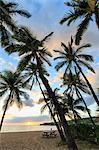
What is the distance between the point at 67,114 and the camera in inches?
2333

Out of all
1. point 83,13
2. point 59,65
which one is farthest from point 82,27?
point 59,65

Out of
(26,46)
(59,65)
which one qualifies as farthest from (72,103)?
(26,46)

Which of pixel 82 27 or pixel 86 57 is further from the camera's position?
pixel 86 57

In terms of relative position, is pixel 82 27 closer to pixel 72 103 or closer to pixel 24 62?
pixel 24 62

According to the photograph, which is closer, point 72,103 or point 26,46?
point 26,46

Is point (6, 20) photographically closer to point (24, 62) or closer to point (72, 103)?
point (24, 62)

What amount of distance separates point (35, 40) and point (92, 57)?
34.8 ft

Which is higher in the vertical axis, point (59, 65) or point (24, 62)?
point (59, 65)

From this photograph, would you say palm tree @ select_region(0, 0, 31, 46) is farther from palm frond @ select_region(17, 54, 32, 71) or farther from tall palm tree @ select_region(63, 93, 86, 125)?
tall palm tree @ select_region(63, 93, 86, 125)

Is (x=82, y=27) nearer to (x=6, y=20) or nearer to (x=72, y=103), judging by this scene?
(x=6, y=20)

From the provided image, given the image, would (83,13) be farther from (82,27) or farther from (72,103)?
(72,103)

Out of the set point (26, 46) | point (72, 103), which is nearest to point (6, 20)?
point (26, 46)

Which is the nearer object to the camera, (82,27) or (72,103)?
(82,27)

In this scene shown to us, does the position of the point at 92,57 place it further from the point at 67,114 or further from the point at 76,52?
the point at 67,114
